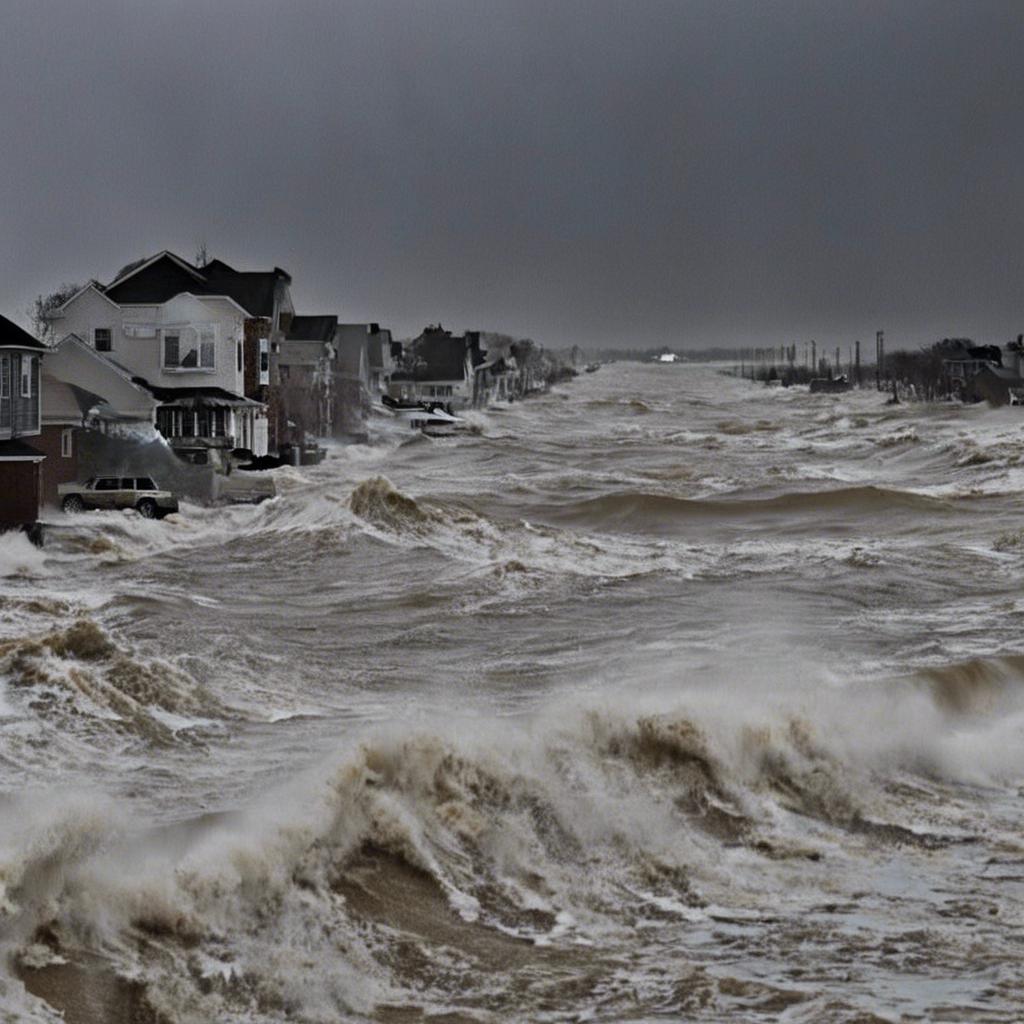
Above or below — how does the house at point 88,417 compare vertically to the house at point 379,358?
below

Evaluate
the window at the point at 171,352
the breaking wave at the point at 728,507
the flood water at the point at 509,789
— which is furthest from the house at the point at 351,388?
the flood water at the point at 509,789

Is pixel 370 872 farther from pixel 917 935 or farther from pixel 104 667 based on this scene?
pixel 104 667

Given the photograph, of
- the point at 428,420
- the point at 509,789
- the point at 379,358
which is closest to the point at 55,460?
the point at 509,789

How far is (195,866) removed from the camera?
1302cm

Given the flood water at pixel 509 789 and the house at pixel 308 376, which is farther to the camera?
the house at pixel 308 376

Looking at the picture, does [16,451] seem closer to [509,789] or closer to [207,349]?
[509,789]

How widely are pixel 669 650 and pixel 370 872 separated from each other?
1132 cm

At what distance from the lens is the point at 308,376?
3182 inches

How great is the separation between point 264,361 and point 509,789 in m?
50.8

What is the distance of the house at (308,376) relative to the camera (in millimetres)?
77125

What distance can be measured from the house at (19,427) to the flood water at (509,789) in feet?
5.54

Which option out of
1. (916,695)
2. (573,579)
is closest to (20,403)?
(573,579)

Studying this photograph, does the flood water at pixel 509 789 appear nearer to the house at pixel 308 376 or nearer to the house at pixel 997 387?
the house at pixel 308 376

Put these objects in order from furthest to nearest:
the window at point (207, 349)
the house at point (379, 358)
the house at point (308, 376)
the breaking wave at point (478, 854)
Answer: the house at point (379, 358) → the house at point (308, 376) → the window at point (207, 349) → the breaking wave at point (478, 854)
